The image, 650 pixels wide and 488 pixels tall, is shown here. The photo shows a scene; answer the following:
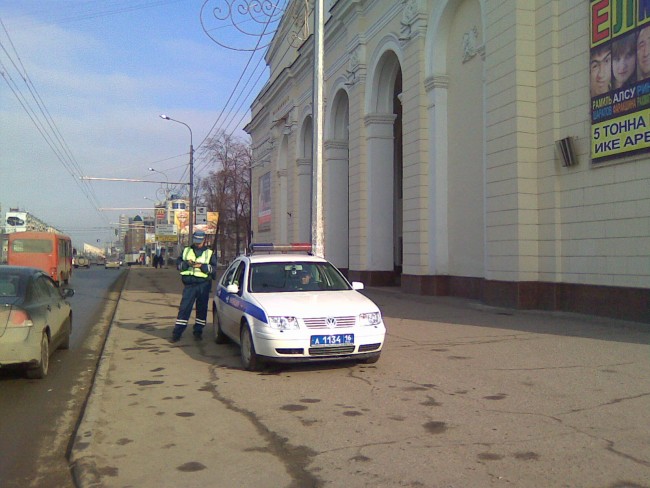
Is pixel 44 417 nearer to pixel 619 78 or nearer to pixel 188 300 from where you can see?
pixel 188 300

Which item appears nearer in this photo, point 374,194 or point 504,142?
point 504,142

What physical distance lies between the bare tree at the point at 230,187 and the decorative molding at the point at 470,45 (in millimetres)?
31431

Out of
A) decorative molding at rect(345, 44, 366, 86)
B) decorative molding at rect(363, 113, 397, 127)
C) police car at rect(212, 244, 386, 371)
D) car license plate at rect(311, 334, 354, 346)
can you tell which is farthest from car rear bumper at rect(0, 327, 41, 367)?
decorative molding at rect(345, 44, 366, 86)

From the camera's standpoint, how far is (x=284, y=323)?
23.9 ft

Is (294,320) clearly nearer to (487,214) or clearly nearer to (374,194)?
(487,214)

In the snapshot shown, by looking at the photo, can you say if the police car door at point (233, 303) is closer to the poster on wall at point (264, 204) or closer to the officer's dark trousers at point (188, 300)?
the officer's dark trousers at point (188, 300)

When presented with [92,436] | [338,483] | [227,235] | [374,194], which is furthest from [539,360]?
[227,235]

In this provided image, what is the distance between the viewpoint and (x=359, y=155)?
2373cm

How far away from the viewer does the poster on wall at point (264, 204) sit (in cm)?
4050

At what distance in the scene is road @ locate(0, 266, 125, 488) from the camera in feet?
14.8

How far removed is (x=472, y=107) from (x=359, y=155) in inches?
276

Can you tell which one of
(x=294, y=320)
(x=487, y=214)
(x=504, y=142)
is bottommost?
(x=294, y=320)

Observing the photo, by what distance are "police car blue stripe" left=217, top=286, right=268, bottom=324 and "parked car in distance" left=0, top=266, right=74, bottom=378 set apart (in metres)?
2.42

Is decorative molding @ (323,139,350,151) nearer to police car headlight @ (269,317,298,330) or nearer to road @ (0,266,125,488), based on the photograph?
road @ (0,266,125,488)
